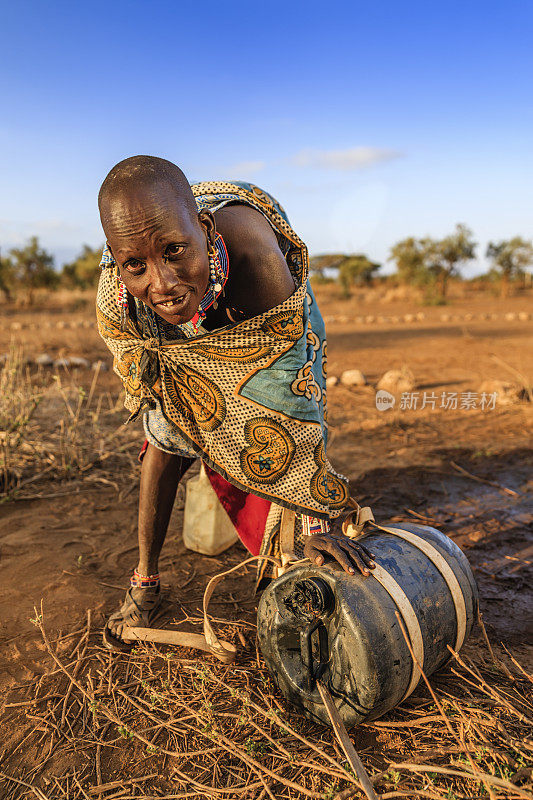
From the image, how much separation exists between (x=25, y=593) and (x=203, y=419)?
1.13 m

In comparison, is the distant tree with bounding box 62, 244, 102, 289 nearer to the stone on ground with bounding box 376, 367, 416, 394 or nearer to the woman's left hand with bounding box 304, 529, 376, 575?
the stone on ground with bounding box 376, 367, 416, 394

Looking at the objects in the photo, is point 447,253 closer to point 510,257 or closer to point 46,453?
point 510,257

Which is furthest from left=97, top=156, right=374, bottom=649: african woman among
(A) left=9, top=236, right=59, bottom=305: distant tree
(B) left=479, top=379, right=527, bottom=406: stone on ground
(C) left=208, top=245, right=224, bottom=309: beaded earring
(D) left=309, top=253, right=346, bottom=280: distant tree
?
(D) left=309, top=253, right=346, bottom=280: distant tree

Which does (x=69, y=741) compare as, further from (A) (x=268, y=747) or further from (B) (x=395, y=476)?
(B) (x=395, y=476)

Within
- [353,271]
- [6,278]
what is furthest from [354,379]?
[353,271]

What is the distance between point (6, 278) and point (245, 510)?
18504 mm

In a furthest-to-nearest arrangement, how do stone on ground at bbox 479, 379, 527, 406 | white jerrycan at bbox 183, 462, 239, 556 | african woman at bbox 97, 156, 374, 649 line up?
stone on ground at bbox 479, 379, 527, 406 < white jerrycan at bbox 183, 462, 239, 556 < african woman at bbox 97, 156, 374, 649

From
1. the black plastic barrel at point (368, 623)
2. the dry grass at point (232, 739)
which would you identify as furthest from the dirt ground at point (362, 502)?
the black plastic barrel at point (368, 623)

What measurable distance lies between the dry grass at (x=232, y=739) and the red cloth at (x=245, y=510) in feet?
1.43

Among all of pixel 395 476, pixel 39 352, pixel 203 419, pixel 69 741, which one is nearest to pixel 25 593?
pixel 69 741

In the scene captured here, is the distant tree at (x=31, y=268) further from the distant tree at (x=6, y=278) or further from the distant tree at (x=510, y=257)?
the distant tree at (x=510, y=257)

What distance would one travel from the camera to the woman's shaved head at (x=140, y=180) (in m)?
1.37

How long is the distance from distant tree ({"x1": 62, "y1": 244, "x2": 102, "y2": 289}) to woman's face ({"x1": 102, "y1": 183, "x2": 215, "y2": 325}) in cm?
2089

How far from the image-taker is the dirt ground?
2.18m
